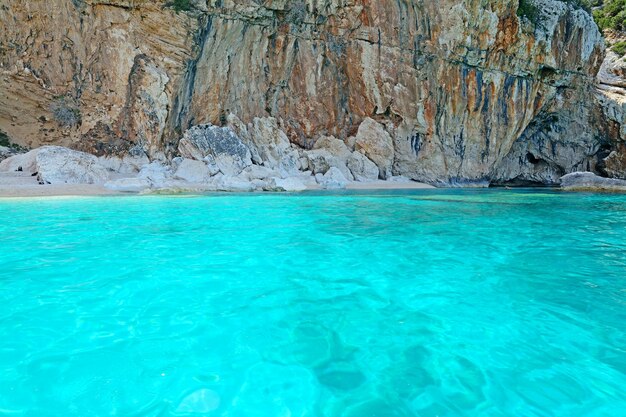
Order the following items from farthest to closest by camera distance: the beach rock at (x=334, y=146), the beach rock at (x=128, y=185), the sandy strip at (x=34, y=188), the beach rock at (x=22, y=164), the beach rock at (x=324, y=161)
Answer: the beach rock at (x=334, y=146) < the beach rock at (x=324, y=161) < the beach rock at (x=22, y=164) < the beach rock at (x=128, y=185) < the sandy strip at (x=34, y=188)

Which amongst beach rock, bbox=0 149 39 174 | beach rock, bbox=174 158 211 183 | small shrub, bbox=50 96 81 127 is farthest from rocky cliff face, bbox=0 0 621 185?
beach rock, bbox=0 149 39 174

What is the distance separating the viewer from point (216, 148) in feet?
61.1

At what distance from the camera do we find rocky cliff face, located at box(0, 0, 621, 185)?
17.5m

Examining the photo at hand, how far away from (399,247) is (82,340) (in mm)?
4084

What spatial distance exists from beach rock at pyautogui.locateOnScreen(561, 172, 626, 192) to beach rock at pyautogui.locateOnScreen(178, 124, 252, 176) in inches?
734

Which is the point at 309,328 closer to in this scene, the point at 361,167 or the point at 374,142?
the point at 361,167

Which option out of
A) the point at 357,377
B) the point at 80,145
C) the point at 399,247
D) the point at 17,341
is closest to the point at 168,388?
the point at 357,377

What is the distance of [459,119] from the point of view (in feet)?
77.5

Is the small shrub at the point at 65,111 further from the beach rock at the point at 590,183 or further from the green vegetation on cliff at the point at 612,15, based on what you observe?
the green vegetation on cliff at the point at 612,15

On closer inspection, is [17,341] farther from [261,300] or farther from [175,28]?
[175,28]

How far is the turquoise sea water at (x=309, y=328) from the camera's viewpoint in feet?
6.43

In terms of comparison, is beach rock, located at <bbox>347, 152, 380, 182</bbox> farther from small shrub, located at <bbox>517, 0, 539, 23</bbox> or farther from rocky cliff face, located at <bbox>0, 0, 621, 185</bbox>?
small shrub, located at <bbox>517, 0, 539, 23</bbox>

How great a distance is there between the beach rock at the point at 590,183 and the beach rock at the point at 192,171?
67.2 feet

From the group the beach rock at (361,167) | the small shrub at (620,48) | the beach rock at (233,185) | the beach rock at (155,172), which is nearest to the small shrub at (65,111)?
the beach rock at (155,172)
